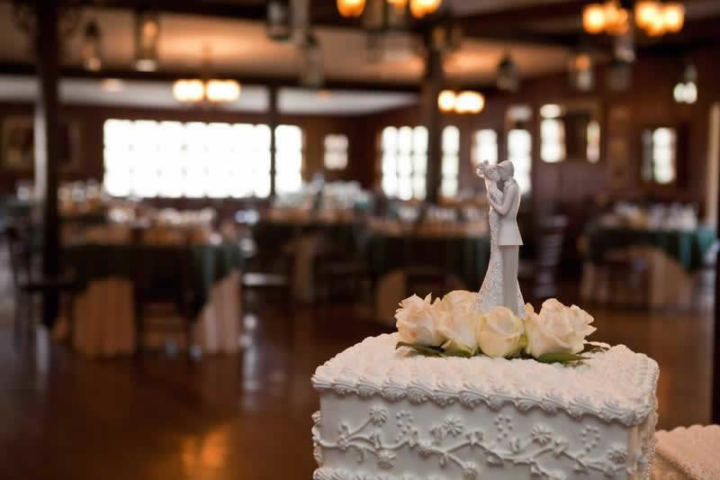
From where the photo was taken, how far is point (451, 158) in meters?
19.2

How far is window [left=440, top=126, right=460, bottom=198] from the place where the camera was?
62.4ft

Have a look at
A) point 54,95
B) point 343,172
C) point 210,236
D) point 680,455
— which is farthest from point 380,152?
point 680,455

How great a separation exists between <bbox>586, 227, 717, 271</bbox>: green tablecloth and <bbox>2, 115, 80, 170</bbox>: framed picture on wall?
42.9 ft

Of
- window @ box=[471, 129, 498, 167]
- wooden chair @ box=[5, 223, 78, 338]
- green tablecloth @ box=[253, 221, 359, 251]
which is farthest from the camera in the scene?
window @ box=[471, 129, 498, 167]

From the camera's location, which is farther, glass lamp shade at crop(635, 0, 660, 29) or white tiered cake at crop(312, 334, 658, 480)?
glass lamp shade at crop(635, 0, 660, 29)

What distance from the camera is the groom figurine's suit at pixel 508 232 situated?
7.61ft

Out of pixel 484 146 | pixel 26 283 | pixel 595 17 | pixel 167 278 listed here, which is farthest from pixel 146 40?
pixel 484 146

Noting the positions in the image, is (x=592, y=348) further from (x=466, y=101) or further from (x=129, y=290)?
(x=466, y=101)

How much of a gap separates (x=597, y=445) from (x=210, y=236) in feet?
19.6

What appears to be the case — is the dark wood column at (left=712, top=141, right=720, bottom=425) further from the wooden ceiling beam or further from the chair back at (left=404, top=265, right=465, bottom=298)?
the wooden ceiling beam

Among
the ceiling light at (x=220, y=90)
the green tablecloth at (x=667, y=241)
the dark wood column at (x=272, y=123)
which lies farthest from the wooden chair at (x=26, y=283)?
the dark wood column at (x=272, y=123)

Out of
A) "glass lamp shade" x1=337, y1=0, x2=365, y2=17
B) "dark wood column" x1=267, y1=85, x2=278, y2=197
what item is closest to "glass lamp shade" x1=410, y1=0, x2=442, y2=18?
"glass lamp shade" x1=337, y1=0, x2=365, y2=17

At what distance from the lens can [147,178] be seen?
21453 millimetres

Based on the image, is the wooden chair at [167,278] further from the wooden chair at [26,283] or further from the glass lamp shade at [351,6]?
the glass lamp shade at [351,6]
